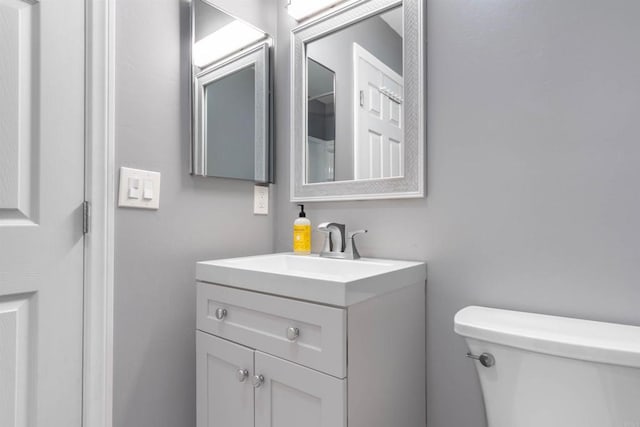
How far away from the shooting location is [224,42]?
133 cm

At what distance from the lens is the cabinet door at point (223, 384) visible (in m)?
0.96

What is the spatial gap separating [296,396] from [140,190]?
2.52 ft

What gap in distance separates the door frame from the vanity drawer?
27 cm

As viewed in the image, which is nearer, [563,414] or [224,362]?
[563,414]

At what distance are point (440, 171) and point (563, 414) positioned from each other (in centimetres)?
68

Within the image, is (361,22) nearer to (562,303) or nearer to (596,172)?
(596,172)

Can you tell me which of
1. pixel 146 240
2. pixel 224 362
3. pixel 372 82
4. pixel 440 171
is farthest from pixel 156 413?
pixel 372 82

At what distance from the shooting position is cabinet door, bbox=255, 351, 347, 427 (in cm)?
78

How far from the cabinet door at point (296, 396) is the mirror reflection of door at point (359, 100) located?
2.27 feet

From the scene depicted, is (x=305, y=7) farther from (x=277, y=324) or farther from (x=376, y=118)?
(x=277, y=324)

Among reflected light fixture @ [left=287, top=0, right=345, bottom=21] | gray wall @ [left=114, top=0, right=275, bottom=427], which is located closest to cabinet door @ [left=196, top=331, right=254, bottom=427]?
gray wall @ [left=114, top=0, right=275, bottom=427]

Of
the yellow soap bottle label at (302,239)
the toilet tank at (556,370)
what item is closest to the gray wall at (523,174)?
the toilet tank at (556,370)

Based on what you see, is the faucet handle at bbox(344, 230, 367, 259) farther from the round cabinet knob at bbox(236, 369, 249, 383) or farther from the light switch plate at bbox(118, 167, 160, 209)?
the light switch plate at bbox(118, 167, 160, 209)

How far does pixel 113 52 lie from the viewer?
40.5 inches
